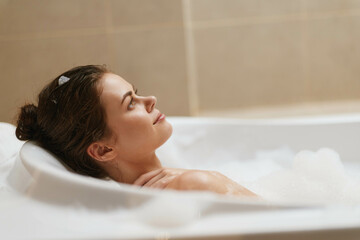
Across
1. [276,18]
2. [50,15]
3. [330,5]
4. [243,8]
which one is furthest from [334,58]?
[50,15]

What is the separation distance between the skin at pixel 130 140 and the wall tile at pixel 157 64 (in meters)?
0.89

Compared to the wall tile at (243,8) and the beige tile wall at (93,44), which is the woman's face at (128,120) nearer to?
the beige tile wall at (93,44)

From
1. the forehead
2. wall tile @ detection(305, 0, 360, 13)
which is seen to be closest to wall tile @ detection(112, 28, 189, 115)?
wall tile @ detection(305, 0, 360, 13)

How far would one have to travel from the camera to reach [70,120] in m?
1.15

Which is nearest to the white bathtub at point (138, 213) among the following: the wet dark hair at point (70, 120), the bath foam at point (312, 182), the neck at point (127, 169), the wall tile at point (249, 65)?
the wet dark hair at point (70, 120)

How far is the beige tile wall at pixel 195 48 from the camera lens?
2092mm

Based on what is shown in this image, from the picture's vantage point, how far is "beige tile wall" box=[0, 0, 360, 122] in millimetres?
2092

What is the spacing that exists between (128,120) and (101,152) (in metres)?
0.12

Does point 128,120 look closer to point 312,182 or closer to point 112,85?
point 112,85

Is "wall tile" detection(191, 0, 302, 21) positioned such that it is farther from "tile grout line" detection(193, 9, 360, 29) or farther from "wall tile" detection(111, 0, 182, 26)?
"wall tile" detection(111, 0, 182, 26)

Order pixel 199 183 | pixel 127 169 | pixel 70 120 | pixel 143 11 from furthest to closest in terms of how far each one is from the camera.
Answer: pixel 143 11
pixel 127 169
pixel 70 120
pixel 199 183

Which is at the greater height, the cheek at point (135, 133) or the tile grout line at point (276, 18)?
the tile grout line at point (276, 18)

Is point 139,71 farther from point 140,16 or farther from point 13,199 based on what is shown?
point 13,199

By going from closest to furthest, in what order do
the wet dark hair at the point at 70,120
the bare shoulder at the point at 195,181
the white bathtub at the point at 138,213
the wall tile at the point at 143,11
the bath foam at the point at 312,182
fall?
the white bathtub at the point at 138,213, the bare shoulder at the point at 195,181, the wet dark hair at the point at 70,120, the bath foam at the point at 312,182, the wall tile at the point at 143,11
